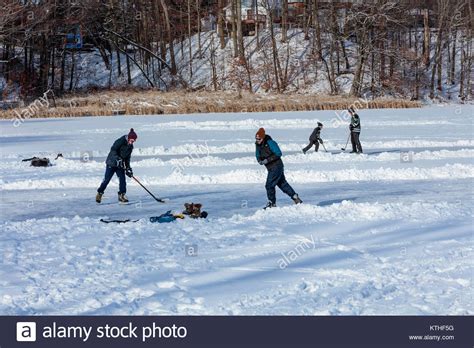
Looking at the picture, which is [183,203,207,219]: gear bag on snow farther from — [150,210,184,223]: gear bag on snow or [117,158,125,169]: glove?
[117,158,125,169]: glove

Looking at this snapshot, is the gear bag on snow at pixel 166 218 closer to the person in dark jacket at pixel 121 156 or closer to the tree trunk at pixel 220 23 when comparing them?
the person in dark jacket at pixel 121 156

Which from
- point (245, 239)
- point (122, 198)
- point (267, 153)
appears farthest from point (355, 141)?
point (245, 239)

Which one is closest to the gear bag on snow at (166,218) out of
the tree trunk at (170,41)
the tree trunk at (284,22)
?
the tree trunk at (170,41)

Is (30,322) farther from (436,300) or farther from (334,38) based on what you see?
(334,38)

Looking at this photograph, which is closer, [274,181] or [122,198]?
[274,181]

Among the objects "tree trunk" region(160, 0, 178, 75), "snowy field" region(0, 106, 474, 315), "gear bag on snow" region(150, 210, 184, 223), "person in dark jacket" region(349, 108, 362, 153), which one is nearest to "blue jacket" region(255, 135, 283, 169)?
"snowy field" region(0, 106, 474, 315)

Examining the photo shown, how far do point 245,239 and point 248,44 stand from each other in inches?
1896

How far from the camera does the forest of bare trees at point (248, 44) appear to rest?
5041 centimetres

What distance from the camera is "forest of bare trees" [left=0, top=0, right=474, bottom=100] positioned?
165 feet

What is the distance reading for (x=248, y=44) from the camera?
5588 centimetres

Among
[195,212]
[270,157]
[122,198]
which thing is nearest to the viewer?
[195,212]

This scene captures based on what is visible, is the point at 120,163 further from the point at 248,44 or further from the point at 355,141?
the point at 248,44

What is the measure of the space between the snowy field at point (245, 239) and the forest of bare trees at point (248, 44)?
32.0 m

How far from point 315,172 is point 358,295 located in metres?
9.46
